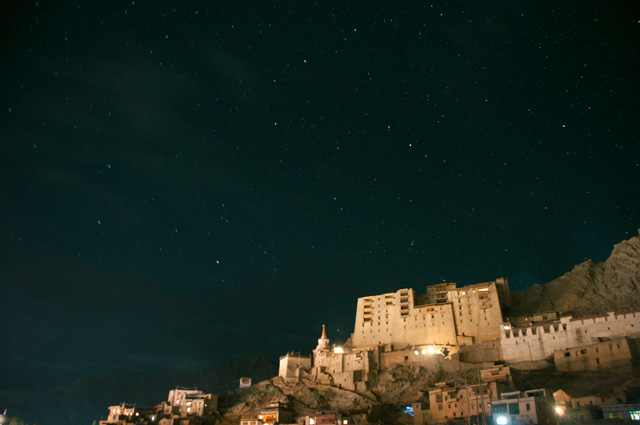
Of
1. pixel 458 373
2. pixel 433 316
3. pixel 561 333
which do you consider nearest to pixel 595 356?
pixel 561 333

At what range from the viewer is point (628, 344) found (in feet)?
182

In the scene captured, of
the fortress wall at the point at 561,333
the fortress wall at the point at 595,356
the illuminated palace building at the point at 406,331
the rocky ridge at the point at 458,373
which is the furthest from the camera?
the illuminated palace building at the point at 406,331

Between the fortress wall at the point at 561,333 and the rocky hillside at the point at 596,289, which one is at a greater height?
the rocky hillside at the point at 596,289

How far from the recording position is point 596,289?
253ft

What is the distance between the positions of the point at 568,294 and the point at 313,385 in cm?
4407

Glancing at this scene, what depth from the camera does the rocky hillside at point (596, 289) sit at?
71.8m

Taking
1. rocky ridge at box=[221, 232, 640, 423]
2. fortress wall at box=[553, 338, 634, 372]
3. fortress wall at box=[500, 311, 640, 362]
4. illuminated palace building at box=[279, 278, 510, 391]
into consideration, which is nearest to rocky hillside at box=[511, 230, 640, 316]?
rocky ridge at box=[221, 232, 640, 423]

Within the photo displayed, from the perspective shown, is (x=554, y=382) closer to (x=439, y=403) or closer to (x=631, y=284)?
(x=439, y=403)

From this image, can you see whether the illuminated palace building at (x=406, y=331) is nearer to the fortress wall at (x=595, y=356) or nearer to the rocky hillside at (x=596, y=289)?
the rocky hillside at (x=596, y=289)

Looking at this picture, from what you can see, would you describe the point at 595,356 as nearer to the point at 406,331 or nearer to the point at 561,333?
the point at 561,333

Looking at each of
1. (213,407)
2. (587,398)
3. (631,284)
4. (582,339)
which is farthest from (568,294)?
(213,407)

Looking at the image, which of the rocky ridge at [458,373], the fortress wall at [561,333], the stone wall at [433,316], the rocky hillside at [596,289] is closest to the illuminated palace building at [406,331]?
the stone wall at [433,316]

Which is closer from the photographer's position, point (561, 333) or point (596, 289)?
point (561, 333)

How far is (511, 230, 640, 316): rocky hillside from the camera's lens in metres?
71.8
